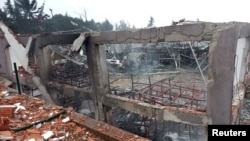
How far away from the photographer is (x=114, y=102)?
29.2 ft

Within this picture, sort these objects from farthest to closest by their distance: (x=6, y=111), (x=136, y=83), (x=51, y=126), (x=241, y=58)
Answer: (x=136, y=83) → (x=241, y=58) → (x=6, y=111) → (x=51, y=126)

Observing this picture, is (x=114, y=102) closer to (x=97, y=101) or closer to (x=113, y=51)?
(x=97, y=101)

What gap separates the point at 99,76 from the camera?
9156 mm

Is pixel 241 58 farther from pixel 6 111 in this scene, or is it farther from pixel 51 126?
pixel 6 111

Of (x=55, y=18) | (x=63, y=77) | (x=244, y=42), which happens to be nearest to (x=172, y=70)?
(x=63, y=77)

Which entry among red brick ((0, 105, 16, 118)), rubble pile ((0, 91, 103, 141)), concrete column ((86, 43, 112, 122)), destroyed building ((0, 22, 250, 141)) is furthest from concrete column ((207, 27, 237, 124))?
red brick ((0, 105, 16, 118))

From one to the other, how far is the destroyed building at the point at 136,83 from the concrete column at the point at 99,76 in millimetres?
42

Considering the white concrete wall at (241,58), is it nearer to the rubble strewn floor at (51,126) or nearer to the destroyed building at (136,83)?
the destroyed building at (136,83)

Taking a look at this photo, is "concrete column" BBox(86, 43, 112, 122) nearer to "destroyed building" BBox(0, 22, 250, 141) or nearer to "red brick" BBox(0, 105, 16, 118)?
"destroyed building" BBox(0, 22, 250, 141)

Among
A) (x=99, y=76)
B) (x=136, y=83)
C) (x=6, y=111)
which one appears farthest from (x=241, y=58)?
(x=6, y=111)

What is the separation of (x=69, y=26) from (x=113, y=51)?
10.7 m

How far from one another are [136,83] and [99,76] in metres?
2.15

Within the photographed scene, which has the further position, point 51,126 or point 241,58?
point 241,58

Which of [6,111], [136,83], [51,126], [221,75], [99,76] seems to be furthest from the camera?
[136,83]
